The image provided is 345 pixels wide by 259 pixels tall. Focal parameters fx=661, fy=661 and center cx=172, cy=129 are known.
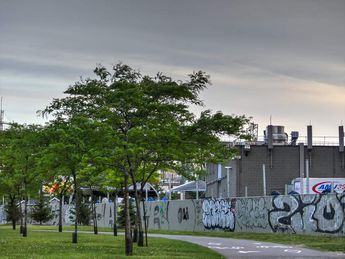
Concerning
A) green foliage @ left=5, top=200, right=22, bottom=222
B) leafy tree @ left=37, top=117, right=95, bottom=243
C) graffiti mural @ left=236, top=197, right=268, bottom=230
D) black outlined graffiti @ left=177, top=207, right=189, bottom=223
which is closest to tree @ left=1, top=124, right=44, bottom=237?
green foliage @ left=5, top=200, right=22, bottom=222

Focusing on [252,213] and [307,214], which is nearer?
[307,214]

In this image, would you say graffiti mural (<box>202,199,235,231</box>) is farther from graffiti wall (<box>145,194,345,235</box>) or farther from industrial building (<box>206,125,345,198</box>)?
industrial building (<box>206,125,345,198</box>)

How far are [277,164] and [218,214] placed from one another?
53.8 feet

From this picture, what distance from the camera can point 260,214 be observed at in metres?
41.3

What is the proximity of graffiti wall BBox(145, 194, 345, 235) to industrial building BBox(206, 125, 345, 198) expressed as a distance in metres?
7.30

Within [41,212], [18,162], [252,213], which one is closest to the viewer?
[18,162]

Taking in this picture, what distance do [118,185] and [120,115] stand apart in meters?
16.2

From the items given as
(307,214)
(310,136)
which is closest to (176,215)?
(310,136)

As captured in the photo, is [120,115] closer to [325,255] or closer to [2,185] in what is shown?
[325,255]

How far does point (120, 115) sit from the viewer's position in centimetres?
2183

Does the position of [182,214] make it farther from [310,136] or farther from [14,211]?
[310,136]

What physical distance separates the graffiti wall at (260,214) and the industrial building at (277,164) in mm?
7298

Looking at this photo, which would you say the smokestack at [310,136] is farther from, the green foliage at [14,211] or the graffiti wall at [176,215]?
the green foliage at [14,211]

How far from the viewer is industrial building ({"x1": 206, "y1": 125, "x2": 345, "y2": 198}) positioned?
60.8 meters
